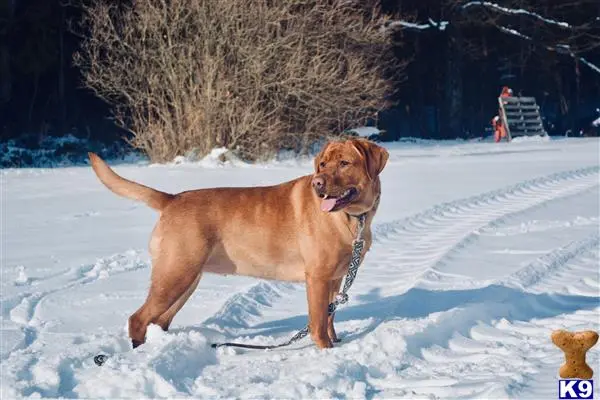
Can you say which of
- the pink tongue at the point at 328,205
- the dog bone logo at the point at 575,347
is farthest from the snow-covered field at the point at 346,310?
the dog bone logo at the point at 575,347

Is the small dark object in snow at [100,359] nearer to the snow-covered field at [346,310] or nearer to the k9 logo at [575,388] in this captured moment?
the snow-covered field at [346,310]

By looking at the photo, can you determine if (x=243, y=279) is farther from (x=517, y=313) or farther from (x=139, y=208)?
(x=139, y=208)

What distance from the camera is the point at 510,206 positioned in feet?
37.5

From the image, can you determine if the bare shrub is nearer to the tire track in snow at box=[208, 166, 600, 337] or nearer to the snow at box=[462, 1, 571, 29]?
the tire track in snow at box=[208, 166, 600, 337]

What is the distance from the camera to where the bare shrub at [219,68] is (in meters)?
18.8

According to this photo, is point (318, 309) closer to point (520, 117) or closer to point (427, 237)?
point (427, 237)

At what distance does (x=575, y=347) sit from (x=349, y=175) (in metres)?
2.15

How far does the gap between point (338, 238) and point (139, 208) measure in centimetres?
681

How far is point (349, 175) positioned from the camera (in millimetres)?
4859

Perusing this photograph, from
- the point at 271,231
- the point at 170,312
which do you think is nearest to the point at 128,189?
the point at 170,312

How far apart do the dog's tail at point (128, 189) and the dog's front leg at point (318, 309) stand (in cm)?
104

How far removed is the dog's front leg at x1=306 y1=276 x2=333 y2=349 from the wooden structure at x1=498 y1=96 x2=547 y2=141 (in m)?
26.4

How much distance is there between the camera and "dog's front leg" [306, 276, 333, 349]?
4.90m

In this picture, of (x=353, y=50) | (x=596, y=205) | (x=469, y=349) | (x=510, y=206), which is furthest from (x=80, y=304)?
(x=353, y=50)
